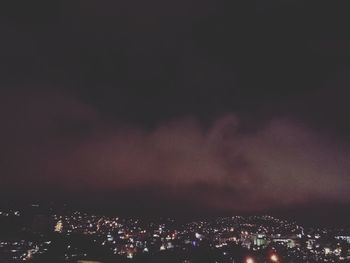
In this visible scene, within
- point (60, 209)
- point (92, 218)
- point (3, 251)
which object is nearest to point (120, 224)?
point (92, 218)

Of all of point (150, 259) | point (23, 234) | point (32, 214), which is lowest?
point (150, 259)

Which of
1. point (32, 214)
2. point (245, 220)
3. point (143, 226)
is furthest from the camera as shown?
point (245, 220)

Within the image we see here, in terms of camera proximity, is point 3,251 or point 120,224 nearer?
point 3,251

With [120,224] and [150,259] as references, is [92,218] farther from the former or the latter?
[150,259]

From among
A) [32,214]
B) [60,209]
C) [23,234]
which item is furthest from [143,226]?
[23,234]

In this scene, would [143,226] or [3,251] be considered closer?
[3,251]

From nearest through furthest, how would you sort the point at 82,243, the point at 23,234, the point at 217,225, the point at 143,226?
1. the point at 82,243
2. the point at 23,234
3. the point at 143,226
4. the point at 217,225

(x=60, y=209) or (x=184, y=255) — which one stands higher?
(x=60, y=209)

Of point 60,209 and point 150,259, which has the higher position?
point 60,209

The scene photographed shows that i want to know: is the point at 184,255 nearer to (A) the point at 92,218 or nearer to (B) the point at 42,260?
(B) the point at 42,260
